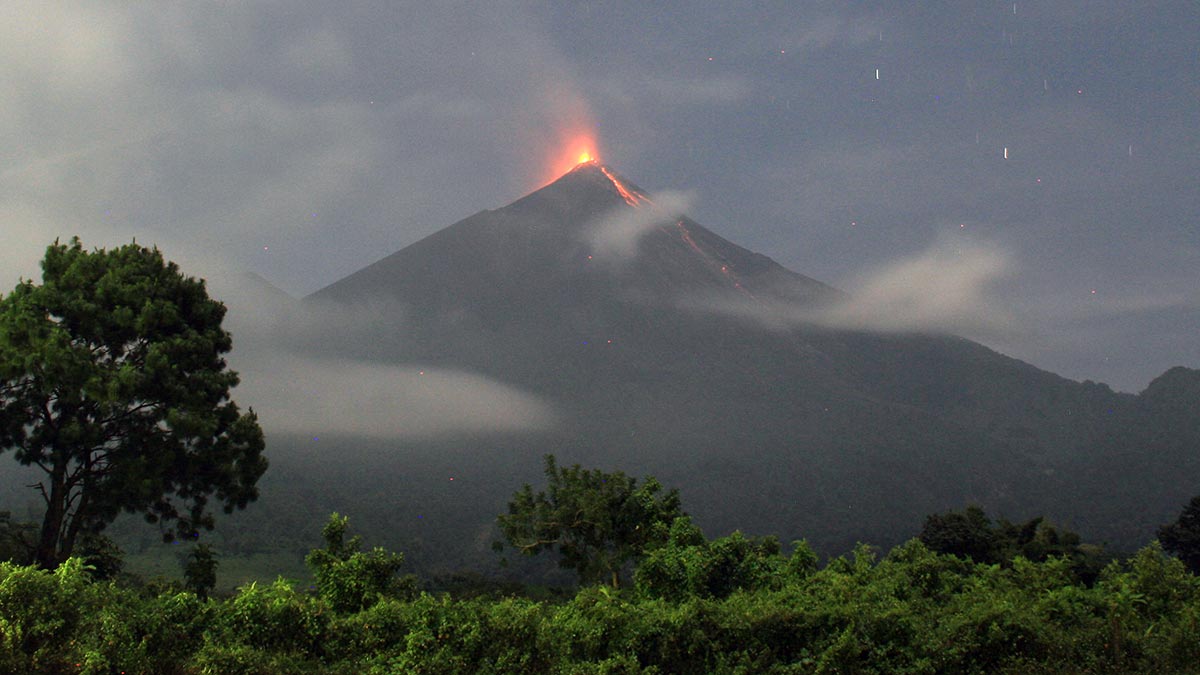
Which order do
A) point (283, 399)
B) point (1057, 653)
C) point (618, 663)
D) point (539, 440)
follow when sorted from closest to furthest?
point (618, 663) → point (1057, 653) → point (539, 440) → point (283, 399)

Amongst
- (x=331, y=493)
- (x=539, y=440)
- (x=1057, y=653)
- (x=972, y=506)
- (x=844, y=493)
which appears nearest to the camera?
(x=1057, y=653)

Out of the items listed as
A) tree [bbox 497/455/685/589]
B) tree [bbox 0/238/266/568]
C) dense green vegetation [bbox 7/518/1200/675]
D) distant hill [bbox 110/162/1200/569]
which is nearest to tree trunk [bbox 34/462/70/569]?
tree [bbox 0/238/266/568]

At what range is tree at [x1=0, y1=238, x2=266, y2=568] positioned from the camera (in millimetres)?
17406

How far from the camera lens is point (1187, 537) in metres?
39.7

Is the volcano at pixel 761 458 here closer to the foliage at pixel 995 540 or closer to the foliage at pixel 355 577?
the foliage at pixel 995 540

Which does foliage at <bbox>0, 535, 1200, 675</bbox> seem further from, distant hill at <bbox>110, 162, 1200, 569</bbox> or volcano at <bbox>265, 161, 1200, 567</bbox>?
volcano at <bbox>265, 161, 1200, 567</bbox>

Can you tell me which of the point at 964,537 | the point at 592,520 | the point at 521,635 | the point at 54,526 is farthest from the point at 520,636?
the point at 964,537

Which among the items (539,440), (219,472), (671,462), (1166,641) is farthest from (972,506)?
(539,440)

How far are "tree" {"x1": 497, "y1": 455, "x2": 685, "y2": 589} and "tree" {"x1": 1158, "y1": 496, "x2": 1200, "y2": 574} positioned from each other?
102 ft

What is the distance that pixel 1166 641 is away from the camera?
11672 mm

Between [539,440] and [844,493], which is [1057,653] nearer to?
[844,493]

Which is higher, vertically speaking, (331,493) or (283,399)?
(283,399)

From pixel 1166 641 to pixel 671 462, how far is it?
148097 mm

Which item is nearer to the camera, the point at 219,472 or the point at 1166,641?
the point at 1166,641
